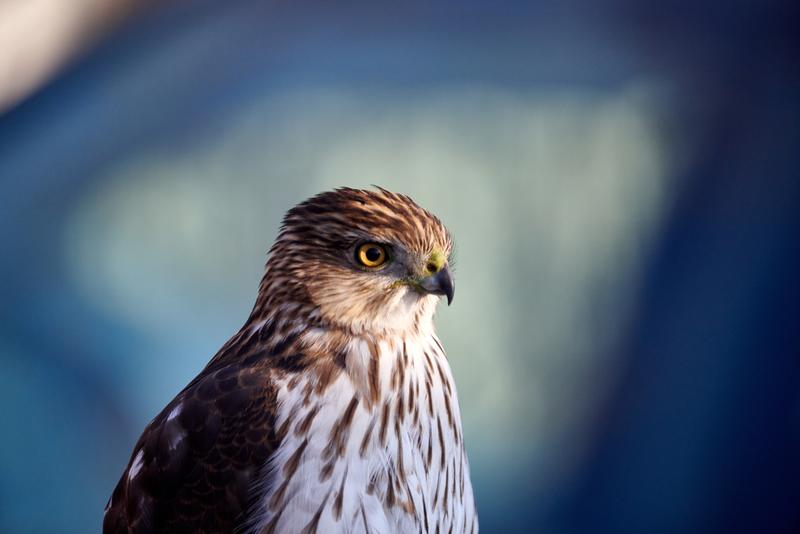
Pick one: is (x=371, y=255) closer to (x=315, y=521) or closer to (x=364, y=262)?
(x=364, y=262)

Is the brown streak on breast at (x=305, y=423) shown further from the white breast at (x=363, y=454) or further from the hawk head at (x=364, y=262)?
the hawk head at (x=364, y=262)

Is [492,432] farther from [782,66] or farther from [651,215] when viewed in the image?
[782,66]

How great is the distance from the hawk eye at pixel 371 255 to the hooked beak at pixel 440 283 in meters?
0.07

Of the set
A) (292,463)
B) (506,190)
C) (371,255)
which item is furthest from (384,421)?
(506,190)

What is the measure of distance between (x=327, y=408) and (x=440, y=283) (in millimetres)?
253

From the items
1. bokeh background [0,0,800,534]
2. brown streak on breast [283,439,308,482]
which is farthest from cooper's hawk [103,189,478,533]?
bokeh background [0,0,800,534]

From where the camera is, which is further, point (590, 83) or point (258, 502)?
point (590, 83)

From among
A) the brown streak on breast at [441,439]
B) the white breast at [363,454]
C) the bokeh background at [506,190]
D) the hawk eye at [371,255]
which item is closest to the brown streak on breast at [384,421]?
the white breast at [363,454]

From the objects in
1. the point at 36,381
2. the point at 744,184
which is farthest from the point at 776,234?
the point at 36,381

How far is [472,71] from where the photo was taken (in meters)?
2.18

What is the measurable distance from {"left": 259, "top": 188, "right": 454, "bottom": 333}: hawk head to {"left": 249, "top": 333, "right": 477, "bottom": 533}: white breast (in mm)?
61

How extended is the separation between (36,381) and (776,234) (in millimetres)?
1914

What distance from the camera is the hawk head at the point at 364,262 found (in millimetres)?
1240

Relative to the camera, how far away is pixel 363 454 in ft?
3.92
